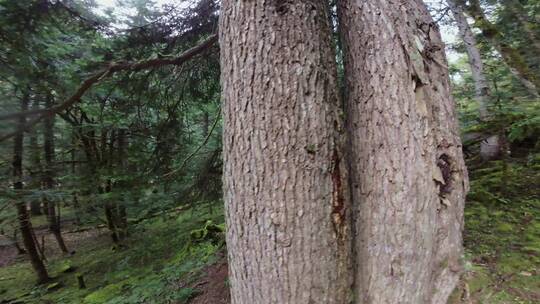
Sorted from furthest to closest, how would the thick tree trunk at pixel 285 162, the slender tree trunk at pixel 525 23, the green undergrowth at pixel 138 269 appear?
the green undergrowth at pixel 138 269, the slender tree trunk at pixel 525 23, the thick tree trunk at pixel 285 162

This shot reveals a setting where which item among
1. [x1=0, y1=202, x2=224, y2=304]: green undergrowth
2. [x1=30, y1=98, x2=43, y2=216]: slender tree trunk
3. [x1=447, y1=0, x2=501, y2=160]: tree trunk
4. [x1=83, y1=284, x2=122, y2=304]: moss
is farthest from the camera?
[x1=83, y1=284, x2=122, y2=304]: moss

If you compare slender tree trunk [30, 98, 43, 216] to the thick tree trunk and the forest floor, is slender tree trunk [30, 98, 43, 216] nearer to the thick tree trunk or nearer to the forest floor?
the forest floor

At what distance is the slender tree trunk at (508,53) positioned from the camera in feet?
9.79

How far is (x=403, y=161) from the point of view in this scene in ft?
5.82

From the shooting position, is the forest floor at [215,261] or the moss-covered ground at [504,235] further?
the forest floor at [215,261]

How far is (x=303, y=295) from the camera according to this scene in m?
1.73

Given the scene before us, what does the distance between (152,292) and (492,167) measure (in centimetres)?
555

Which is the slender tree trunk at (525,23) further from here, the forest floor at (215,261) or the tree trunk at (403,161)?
the forest floor at (215,261)

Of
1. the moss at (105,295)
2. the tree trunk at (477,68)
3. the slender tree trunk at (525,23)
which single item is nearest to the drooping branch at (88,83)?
the slender tree trunk at (525,23)

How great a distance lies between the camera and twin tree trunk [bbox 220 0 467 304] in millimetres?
1741

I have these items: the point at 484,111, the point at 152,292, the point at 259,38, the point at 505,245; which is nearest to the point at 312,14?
the point at 259,38

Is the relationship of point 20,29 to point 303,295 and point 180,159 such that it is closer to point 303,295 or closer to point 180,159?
point 180,159

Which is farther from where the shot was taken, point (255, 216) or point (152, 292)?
point (152, 292)

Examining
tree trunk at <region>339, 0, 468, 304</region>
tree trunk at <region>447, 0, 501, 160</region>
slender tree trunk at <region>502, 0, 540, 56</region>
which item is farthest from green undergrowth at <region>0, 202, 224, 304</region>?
tree trunk at <region>447, 0, 501, 160</region>
